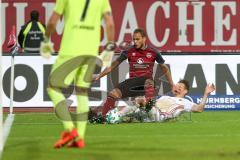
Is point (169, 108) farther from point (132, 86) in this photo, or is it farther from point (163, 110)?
point (132, 86)

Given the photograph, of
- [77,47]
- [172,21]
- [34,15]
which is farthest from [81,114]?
[172,21]

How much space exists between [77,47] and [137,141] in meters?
2.11

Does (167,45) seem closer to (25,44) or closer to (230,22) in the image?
(230,22)

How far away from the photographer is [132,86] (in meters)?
15.7

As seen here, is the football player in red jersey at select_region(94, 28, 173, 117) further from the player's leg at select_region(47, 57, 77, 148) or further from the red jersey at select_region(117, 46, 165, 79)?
the player's leg at select_region(47, 57, 77, 148)

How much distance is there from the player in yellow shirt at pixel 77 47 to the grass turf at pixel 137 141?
473 mm

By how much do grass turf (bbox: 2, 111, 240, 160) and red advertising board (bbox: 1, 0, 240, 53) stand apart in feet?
25.6

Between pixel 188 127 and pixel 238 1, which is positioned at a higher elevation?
pixel 238 1

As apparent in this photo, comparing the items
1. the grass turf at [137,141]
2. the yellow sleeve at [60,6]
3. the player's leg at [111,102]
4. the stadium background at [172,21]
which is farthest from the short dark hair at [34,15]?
the yellow sleeve at [60,6]

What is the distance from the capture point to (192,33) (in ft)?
79.2

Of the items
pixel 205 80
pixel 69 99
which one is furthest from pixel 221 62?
pixel 69 99

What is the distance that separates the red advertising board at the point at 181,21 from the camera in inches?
946

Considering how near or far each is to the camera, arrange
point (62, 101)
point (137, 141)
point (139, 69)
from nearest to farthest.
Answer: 1. point (62, 101)
2. point (137, 141)
3. point (139, 69)

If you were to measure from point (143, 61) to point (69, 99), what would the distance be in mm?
3054
